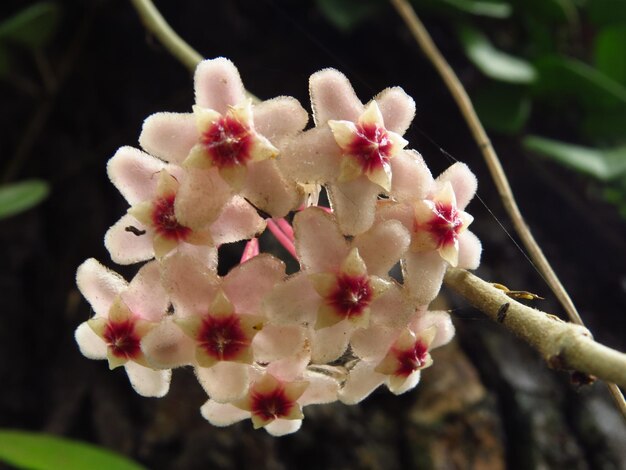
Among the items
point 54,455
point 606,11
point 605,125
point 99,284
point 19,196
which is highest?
point 99,284

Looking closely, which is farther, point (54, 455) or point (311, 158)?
point (54, 455)

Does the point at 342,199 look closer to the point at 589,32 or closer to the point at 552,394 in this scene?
the point at 552,394

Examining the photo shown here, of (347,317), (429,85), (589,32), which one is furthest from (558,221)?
(347,317)

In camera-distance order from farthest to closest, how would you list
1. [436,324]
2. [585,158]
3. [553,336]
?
1. [585,158]
2. [436,324]
3. [553,336]

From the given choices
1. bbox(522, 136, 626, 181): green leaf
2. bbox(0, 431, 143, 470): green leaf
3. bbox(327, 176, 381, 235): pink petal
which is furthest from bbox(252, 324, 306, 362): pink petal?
bbox(522, 136, 626, 181): green leaf

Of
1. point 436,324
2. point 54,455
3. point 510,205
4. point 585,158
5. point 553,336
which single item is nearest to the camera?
point 553,336

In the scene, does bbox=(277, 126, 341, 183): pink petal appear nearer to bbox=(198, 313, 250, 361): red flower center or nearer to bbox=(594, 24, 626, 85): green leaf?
bbox=(198, 313, 250, 361): red flower center

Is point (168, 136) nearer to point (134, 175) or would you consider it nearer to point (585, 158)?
point (134, 175)

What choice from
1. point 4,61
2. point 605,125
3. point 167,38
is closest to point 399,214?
point 167,38
